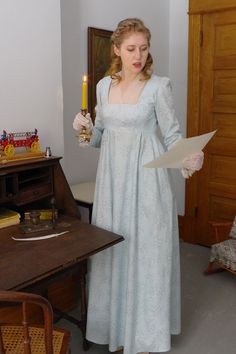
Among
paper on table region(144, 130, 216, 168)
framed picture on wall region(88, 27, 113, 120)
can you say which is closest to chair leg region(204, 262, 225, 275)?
framed picture on wall region(88, 27, 113, 120)

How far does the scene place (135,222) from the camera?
1.88 meters

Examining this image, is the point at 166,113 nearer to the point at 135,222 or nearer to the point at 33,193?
the point at 135,222

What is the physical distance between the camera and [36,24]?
2.16 meters

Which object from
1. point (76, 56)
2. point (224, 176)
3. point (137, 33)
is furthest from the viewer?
point (224, 176)

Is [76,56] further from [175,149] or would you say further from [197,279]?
[197,279]

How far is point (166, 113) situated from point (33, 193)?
2.54 ft

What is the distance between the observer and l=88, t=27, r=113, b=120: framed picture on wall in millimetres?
2846

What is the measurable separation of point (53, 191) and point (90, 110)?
1036mm

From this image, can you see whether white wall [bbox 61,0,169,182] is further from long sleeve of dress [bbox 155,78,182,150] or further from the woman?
long sleeve of dress [bbox 155,78,182,150]

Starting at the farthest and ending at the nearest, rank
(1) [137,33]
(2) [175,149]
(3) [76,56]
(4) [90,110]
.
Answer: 1. (4) [90,110]
2. (3) [76,56]
3. (1) [137,33]
4. (2) [175,149]

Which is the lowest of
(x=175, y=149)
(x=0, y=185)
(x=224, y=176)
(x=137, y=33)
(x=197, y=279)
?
(x=197, y=279)

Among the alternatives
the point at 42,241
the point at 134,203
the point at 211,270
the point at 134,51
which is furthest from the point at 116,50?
the point at 211,270


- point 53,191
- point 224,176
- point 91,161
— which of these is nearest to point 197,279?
point 224,176

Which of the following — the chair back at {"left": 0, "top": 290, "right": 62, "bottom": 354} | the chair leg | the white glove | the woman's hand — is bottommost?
the chair leg
